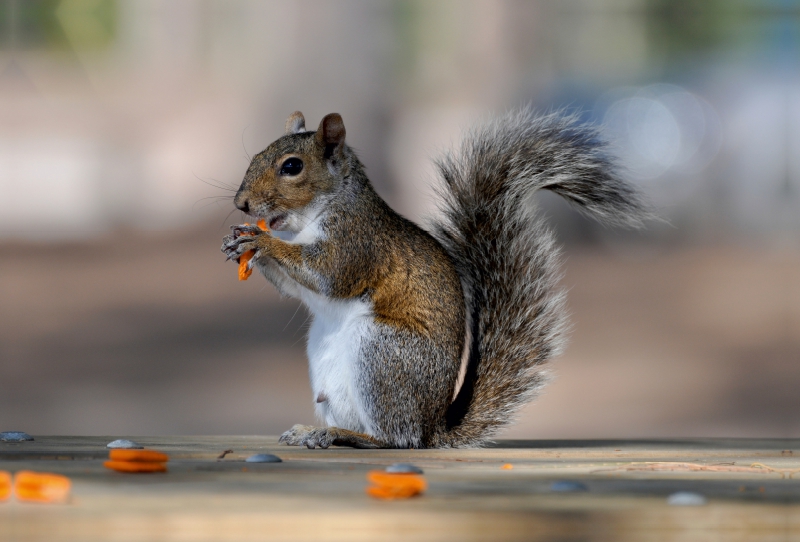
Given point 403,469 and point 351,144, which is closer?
point 403,469

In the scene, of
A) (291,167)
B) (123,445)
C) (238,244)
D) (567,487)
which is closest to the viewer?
(567,487)

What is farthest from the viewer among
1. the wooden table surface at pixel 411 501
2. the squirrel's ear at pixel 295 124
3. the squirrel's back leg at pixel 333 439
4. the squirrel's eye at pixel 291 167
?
the squirrel's ear at pixel 295 124

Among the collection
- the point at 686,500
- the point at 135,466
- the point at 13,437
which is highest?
the point at 13,437

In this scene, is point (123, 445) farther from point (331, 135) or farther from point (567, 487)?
point (567, 487)

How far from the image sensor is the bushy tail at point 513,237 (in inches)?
92.6

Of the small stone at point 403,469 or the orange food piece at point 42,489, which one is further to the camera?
the small stone at point 403,469

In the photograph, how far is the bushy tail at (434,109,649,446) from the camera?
92.6 inches

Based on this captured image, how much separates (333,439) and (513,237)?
57 centimetres

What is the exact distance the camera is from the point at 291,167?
2365mm

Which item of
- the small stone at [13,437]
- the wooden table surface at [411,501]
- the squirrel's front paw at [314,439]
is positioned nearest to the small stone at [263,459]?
the wooden table surface at [411,501]

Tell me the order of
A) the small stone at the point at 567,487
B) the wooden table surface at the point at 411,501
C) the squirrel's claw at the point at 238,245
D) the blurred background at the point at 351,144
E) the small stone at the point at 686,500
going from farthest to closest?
the blurred background at the point at 351,144 < the squirrel's claw at the point at 238,245 < the small stone at the point at 567,487 < the small stone at the point at 686,500 < the wooden table surface at the point at 411,501

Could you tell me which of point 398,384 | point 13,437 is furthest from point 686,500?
point 13,437

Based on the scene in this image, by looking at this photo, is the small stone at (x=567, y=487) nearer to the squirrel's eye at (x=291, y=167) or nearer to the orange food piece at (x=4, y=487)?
the orange food piece at (x=4, y=487)

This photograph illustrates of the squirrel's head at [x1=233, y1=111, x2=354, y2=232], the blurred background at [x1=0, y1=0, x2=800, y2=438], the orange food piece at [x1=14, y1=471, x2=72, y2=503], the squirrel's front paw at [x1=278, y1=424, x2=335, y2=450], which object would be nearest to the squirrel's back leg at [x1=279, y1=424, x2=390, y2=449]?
the squirrel's front paw at [x1=278, y1=424, x2=335, y2=450]
